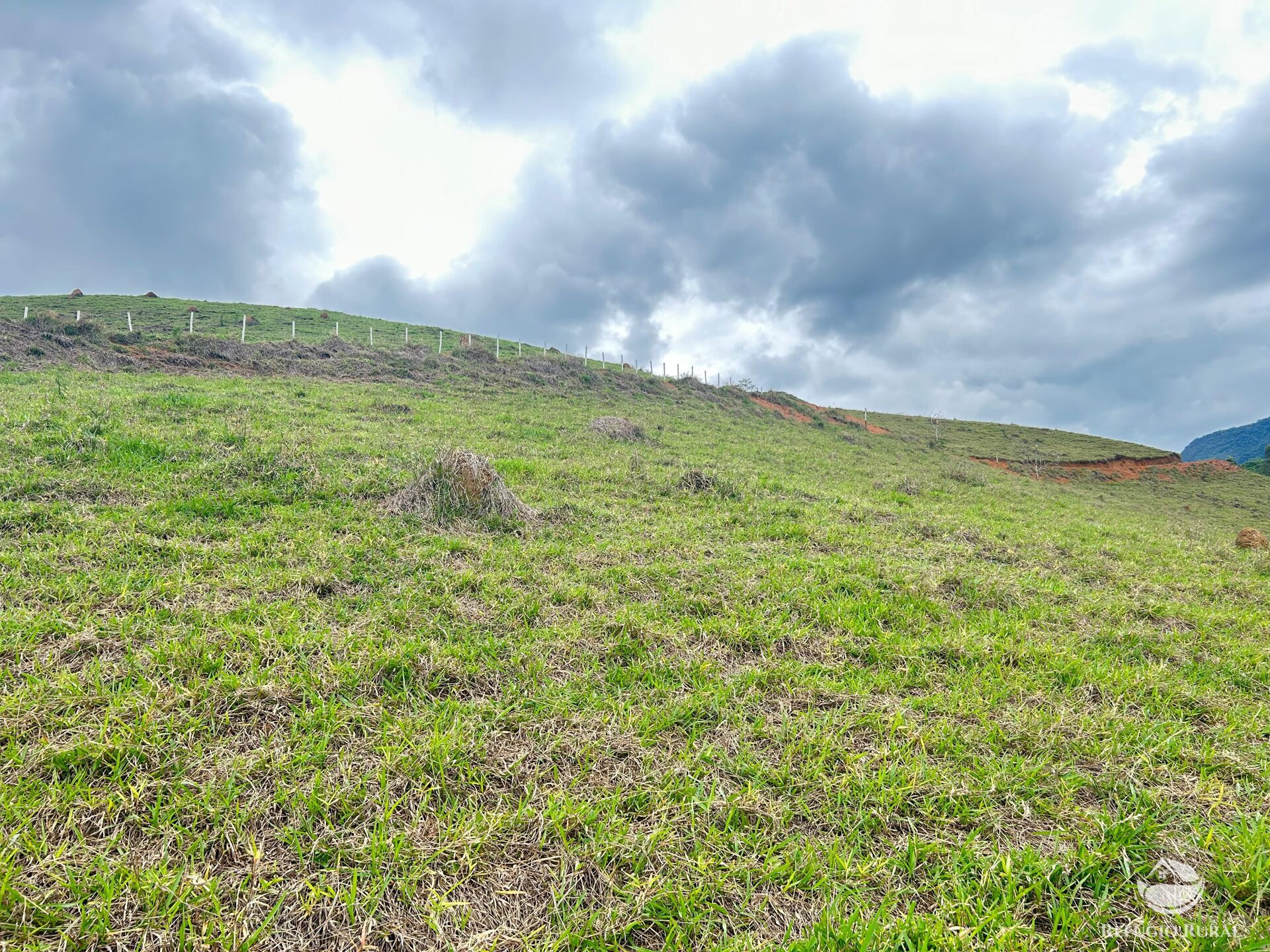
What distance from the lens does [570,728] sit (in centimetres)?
352

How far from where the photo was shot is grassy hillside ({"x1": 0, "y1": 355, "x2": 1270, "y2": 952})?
2375 millimetres

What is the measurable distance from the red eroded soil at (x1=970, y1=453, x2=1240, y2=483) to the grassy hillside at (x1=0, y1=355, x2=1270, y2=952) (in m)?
36.7

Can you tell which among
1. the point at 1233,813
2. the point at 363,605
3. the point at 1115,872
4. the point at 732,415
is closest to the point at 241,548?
the point at 363,605

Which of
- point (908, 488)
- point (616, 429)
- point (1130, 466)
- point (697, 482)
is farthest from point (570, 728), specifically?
point (1130, 466)

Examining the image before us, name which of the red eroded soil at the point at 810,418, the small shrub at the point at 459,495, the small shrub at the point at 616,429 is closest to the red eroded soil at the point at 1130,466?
the red eroded soil at the point at 810,418

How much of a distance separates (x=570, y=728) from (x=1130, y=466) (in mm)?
56630

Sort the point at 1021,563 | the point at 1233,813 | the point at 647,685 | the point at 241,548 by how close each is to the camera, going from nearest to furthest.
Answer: the point at 1233,813 → the point at 647,685 → the point at 241,548 → the point at 1021,563

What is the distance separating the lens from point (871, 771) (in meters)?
3.27

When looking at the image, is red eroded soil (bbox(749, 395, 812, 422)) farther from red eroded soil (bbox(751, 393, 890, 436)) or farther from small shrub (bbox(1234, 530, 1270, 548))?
small shrub (bbox(1234, 530, 1270, 548))

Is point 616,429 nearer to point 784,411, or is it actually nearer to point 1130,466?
point 784,411

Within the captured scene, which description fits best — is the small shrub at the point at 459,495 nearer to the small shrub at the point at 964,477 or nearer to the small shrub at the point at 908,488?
the small shrub at the point at 908,488

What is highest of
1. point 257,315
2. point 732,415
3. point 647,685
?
point 257,315

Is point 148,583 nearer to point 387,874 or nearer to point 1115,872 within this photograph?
point 387,874

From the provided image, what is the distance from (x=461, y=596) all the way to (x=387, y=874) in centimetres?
292
